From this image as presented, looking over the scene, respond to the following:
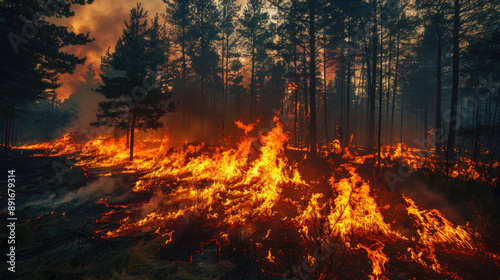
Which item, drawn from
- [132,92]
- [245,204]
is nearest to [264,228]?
[245,204]

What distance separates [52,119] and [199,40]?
3647 cm

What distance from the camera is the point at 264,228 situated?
5387 millimetres

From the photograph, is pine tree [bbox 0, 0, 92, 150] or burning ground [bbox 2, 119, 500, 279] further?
pine tree [bbox 0, 0, 92, 150]

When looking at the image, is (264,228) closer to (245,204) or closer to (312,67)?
(245,204)

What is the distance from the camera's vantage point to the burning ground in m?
3.61

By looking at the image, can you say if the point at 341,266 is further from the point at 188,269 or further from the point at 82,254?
the point at 82,254

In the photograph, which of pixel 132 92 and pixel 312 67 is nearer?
pixel 312 67

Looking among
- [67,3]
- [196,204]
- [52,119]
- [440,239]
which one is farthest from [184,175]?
[52,119]

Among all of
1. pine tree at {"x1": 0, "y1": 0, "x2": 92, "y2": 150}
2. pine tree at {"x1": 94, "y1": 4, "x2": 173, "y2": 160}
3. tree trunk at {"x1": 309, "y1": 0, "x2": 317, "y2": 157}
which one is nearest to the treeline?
tree trunk at {"x1": 309, "y1": 0, "x2": 317, "y2": 157}

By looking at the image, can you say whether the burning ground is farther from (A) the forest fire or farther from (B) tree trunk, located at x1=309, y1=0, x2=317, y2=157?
(B) tree trunk, located at x1=309, y1=0, x2=317, y2=157

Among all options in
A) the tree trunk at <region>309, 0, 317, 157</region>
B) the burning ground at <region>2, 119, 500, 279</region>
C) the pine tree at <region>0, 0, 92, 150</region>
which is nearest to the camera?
the burning ground at <region>2, 119, 500, 279</region>

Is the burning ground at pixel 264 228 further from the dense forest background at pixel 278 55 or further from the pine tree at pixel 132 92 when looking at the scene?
the pine tree at pixel 132 92

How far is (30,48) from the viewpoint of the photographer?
1134cm

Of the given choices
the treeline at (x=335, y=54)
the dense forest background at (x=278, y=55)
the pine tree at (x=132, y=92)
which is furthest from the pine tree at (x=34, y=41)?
the treeline at (x=335, y=54)
